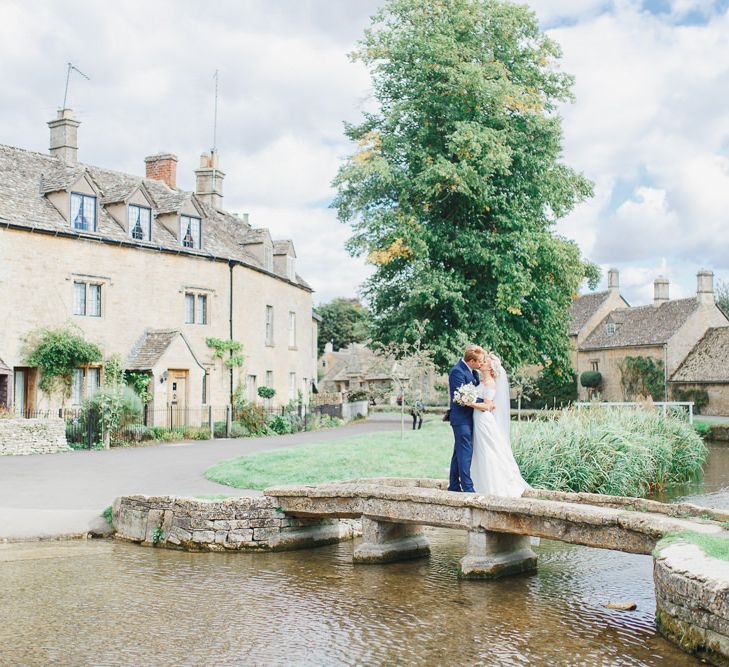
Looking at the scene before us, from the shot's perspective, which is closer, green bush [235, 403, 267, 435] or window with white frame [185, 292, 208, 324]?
green bush [235, 403, 267, 435]

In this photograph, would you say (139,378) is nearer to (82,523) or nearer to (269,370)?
(269,370)

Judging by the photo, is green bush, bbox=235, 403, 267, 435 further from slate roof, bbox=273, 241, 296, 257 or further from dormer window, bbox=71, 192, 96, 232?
slate roof, bbox=273, 241, 296, 257

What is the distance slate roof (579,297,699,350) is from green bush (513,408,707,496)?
31161 mm

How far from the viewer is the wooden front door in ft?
103

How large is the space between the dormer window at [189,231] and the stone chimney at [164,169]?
5.47m

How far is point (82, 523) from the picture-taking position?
43.3 ft

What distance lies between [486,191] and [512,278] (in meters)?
3.34

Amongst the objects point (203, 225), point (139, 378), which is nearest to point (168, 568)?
point (139, 378)

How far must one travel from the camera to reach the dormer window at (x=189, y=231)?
3438 centimetres

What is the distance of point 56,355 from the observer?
91.6 feet

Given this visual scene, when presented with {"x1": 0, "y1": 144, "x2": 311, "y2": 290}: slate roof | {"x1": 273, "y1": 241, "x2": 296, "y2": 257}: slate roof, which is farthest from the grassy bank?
{"x1": 273, "y1": 241, "x2": 296, "y2": 257}: slate roof

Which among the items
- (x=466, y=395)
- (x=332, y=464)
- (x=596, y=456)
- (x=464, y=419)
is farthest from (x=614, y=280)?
(x=466, y=395)

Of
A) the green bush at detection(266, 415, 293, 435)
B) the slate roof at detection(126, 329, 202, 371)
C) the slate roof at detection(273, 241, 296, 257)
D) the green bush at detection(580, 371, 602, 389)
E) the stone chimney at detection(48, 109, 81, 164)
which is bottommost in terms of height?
the green bush at detection(266, 415, 293, 435)

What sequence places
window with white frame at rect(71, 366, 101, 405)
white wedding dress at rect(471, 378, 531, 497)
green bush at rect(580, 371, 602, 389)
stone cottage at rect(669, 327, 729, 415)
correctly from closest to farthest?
1. white wedding dress at rect(471, 378, 531, 497)
2. window with white frame at rect(71, 366, 101, 405)
3. stone cottage at rect(669, 327, 729, 415)
4. green bush at rect(580, 371, 602, 389)
